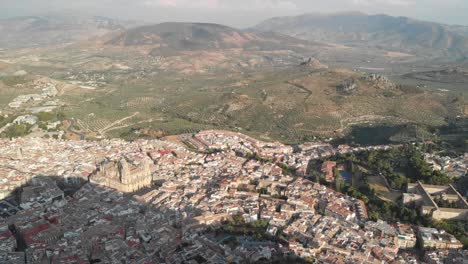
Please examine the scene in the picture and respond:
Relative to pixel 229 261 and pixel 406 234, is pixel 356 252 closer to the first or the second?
pixel 406 234

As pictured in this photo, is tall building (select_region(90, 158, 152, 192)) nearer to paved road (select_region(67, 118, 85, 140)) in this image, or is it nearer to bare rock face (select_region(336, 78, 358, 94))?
paved road (select_region(67, 118, 85, 140))

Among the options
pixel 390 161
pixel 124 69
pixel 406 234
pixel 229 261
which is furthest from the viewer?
pixel 124 69

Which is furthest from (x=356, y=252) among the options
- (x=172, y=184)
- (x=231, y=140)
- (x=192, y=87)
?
(x=192, y=87)

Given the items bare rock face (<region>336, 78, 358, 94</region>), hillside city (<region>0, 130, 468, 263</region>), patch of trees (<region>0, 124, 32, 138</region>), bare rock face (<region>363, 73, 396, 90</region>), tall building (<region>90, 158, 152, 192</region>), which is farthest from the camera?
bare rock face (<region>363, 73, 396, 90</region>)

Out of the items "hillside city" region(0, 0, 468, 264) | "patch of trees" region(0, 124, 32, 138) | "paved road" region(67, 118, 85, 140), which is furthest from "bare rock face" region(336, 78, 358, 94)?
"patch of trees" region(0, 124, 32, 138)

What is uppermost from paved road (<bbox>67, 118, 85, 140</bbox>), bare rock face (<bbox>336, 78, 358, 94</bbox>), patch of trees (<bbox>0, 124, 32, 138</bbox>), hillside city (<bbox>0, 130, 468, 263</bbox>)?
bare rock face (<bbox>336, 78, 358, 94</bbox>)

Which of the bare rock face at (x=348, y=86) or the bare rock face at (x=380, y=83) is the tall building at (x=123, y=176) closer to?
the bare rock face at (x=348, y=86)
